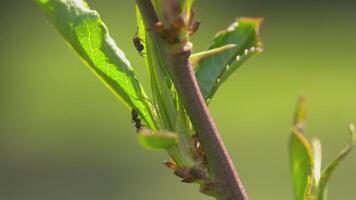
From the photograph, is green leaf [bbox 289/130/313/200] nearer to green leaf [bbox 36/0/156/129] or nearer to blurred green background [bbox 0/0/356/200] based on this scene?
green leaf [bbox 36/0/156/129]

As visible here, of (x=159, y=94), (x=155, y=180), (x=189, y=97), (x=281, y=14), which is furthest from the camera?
(x=281, y=14)

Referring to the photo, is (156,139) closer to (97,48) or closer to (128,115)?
(97,48)

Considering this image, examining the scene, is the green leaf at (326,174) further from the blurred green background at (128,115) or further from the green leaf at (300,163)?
the blurred green background at (128,115)

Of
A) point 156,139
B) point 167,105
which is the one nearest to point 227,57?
point 167,105

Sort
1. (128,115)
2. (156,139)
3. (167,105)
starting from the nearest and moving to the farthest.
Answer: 1. (156,139)
2. (167,105)
3. (128,115)

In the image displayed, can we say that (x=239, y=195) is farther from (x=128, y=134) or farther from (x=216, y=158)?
(x=128, y=134)

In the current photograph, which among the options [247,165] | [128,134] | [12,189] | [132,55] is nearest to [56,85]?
[132,55]
